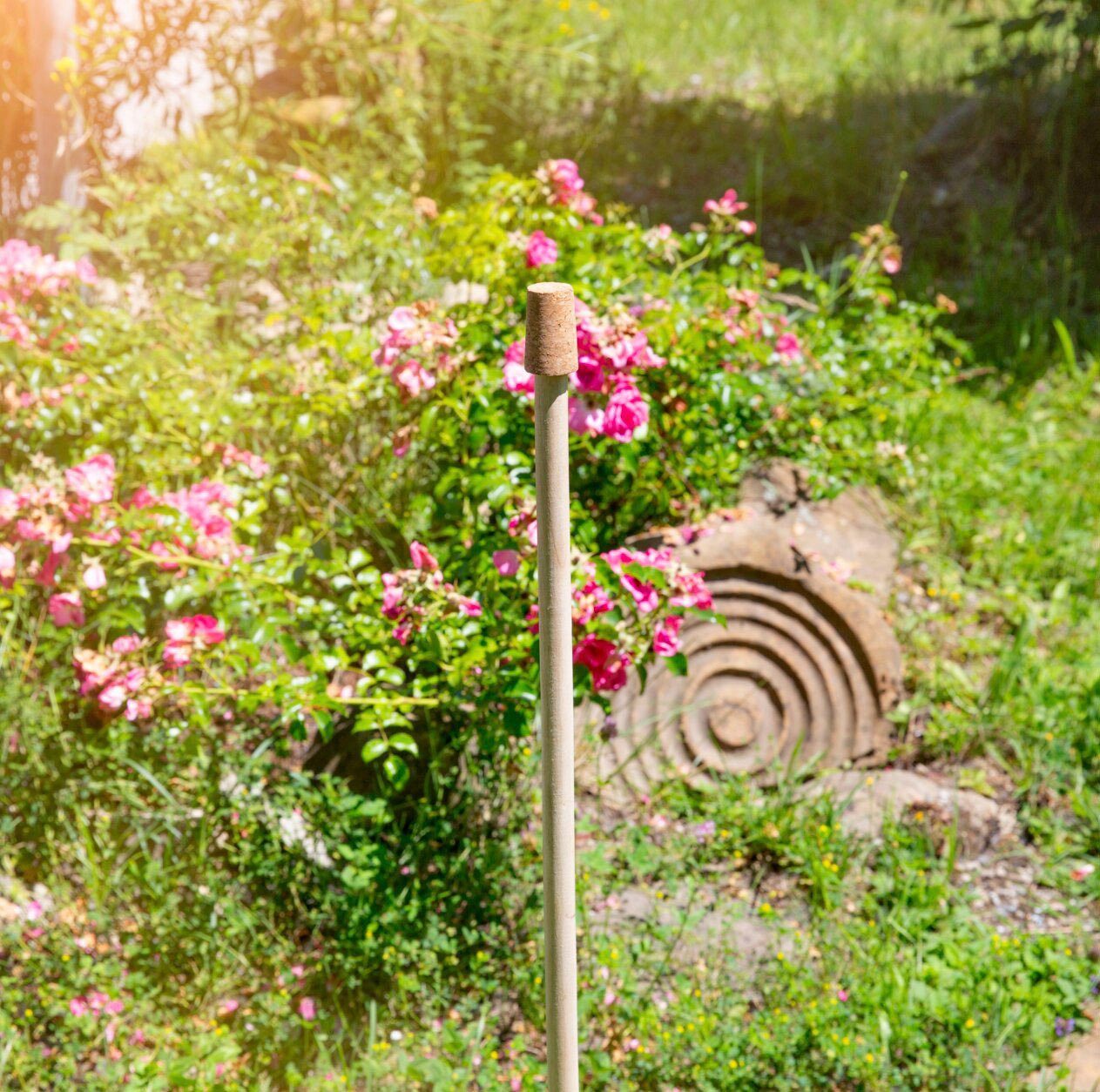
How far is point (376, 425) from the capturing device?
327 centimetres

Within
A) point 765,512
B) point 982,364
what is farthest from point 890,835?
point 982,364

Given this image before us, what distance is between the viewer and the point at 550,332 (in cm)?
147

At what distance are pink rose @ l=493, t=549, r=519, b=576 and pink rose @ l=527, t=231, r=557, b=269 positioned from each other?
729 millimetres

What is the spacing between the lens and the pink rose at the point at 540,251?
278cm

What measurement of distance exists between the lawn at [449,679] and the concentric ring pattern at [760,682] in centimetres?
9

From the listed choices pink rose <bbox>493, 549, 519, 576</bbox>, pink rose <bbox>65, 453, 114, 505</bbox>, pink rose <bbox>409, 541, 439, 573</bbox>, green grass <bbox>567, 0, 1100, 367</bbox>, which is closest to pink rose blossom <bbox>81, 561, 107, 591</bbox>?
pink rose <bbox>65, 453, 114, 505</bbox>

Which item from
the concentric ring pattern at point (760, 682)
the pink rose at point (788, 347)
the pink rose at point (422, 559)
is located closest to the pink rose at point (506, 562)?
the pink rose at point (422, 559)

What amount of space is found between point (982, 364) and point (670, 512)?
76.8 inches

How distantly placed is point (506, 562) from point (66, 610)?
98 centimetres

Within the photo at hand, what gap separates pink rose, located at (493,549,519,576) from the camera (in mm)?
2408

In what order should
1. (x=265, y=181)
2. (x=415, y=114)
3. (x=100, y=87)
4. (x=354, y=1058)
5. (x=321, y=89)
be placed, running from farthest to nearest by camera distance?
(x=321, y=89), (x=415, y=114), (x=100, y=87), (x=265, y=181), (x=354, y=1058)

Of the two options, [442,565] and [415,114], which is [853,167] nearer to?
[415,114]

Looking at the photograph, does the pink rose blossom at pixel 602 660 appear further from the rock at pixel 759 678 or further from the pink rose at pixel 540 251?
the pink rose at pixel 540 251

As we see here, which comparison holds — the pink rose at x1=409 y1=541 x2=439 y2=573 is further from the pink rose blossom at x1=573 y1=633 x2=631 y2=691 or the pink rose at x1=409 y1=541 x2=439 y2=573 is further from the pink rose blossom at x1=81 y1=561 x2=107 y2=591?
the pink rose blossom at x1=81 y1=561 x2=107 y2=591
